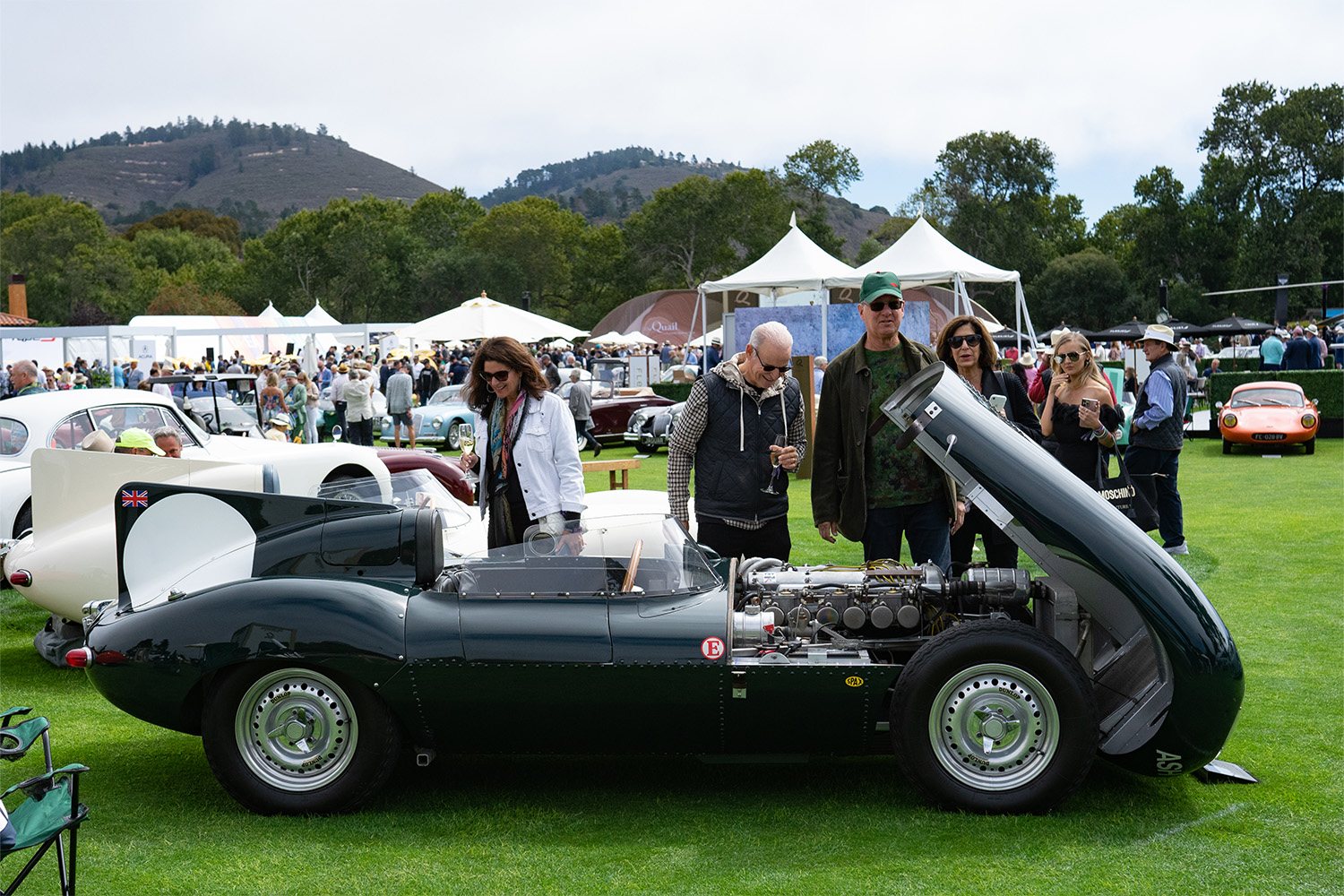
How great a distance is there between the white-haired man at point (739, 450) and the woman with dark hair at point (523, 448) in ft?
1.82

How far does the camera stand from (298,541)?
15.6ft

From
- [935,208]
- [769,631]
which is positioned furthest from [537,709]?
[935,208]

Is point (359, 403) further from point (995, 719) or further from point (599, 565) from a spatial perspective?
point (995, 719)

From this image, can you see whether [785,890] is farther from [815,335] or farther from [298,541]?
[815,335]

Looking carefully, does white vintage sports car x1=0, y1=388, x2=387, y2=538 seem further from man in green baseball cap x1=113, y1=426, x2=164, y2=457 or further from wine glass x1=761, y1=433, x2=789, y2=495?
wine glass x1=761, y1=433, x2=789, y2=495

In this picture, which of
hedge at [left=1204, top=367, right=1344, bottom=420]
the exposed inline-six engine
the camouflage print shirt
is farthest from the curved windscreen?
hedge at [left=1204, top=367, right=1344, bottom=420]

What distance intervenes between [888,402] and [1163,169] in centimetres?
7970

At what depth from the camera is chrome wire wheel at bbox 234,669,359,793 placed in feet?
13.9

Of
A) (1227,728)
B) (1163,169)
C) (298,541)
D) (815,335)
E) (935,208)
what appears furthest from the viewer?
(935,208)

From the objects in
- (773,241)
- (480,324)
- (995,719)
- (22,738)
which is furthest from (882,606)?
(773,241)

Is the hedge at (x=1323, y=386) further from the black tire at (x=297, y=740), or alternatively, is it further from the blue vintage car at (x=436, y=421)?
the black tire at (x=297, y=740)

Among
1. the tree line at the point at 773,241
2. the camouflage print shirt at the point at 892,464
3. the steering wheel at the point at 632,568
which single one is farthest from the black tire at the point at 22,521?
the tree line at the point at 773,241

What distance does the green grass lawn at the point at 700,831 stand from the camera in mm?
3744

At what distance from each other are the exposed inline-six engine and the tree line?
68.1m
